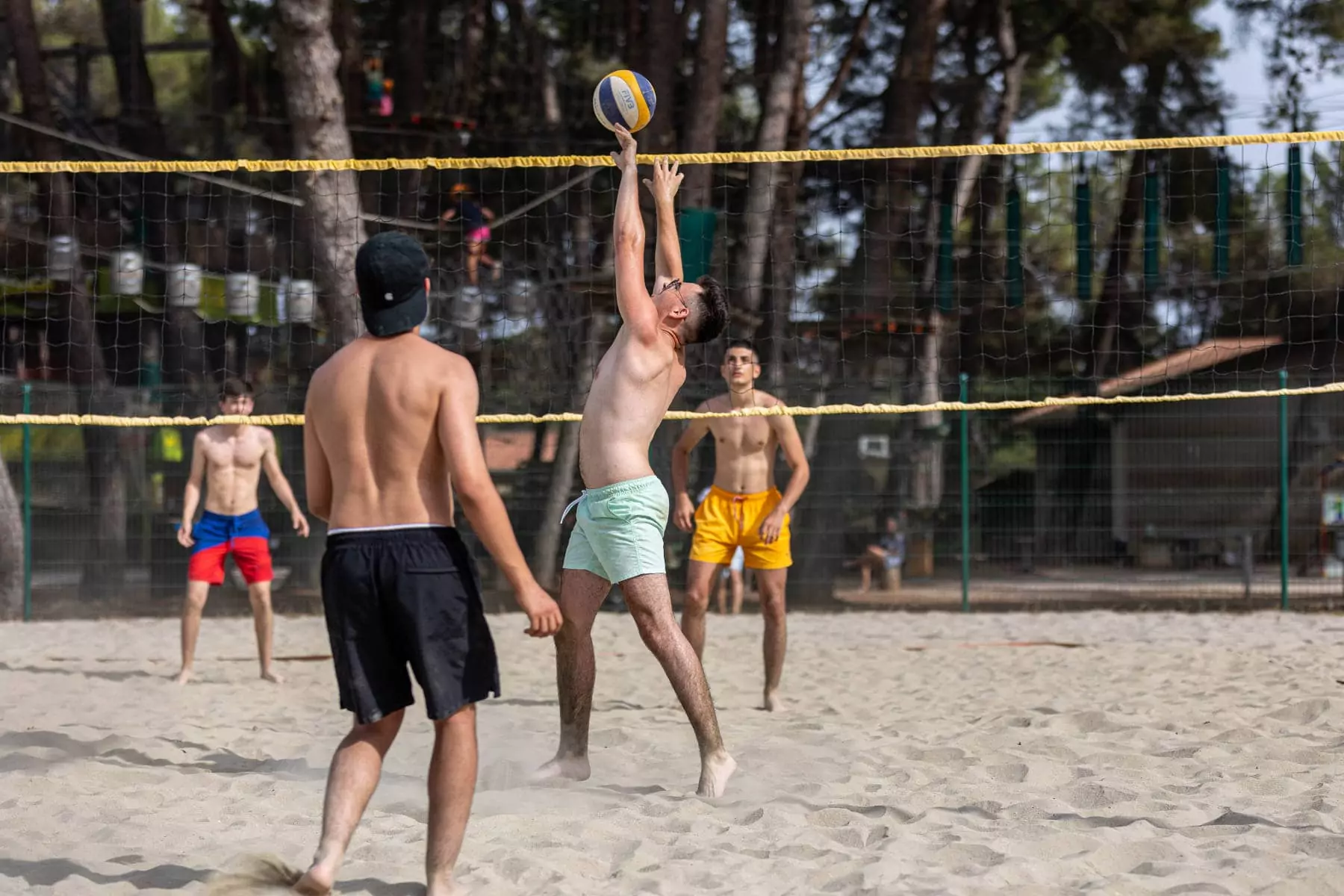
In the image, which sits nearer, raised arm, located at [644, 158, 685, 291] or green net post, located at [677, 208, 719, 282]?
raised arm, located at [644, 158, 685, 291]

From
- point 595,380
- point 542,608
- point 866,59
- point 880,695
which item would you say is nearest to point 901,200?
point 866,59

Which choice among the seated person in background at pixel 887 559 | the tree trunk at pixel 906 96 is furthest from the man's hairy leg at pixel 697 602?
the tree trunk at pixel 906 96

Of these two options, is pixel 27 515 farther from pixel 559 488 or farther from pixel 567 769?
pixel 567 769

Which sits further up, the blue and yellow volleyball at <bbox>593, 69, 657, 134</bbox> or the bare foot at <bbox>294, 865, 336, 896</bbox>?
the blue and yellow volleyball at <bbox>593, 69, 657, 134</bbox>

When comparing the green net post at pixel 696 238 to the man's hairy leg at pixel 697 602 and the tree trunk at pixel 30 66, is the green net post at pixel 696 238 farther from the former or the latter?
the tree trunk at pixel 30 66

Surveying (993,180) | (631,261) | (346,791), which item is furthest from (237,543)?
(993,180)

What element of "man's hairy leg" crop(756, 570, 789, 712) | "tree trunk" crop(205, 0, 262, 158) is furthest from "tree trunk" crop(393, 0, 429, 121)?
"man's hairy leg" crop(756, 570, 789, 712)

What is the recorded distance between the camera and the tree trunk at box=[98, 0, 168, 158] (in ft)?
46.8

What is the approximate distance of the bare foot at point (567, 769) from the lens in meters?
4.18

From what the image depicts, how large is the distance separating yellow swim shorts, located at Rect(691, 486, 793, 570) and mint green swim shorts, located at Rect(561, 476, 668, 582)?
154 centimetres

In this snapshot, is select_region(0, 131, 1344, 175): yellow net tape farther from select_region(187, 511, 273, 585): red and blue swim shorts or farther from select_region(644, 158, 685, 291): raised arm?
select_region(187, 511, 273, 585): red and blue swim shorts

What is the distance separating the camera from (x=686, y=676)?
3924 millimetres

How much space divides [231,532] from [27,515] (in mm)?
4536

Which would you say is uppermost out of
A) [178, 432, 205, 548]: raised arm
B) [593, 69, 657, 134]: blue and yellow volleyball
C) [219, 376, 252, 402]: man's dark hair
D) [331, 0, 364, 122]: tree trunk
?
[331, 0, 364, 122]: tree trunk
